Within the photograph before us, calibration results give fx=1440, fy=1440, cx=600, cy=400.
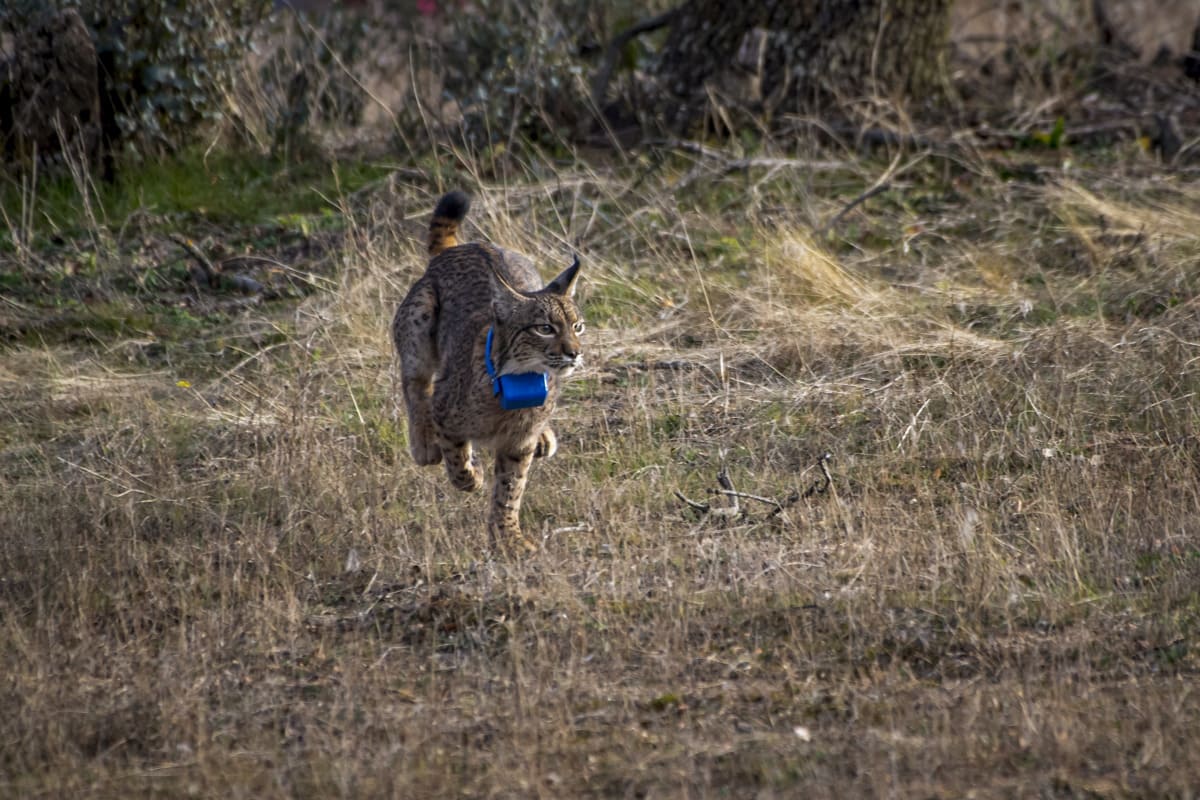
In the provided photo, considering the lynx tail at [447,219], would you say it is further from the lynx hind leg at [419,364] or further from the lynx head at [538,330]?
the lynx head at [538,330]

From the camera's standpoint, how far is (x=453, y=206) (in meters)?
7.08

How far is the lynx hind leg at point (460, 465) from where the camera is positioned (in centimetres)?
620

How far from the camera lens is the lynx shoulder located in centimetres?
574

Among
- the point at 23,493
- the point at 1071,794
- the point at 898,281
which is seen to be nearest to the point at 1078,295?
the point at 898,281

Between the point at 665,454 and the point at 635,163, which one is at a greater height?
the point at 635,163

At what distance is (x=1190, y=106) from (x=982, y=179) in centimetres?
255

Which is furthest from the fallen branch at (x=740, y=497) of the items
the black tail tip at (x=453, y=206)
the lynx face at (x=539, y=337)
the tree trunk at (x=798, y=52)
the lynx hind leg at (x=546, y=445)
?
the tree trunk at (x=798, y=52)

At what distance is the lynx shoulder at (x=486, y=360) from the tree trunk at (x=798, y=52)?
4.62 meters

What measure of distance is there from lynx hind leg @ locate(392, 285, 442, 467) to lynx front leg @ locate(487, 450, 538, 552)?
599 millimetres

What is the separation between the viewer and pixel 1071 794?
12.7 feet

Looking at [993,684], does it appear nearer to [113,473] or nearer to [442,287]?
[442,287]

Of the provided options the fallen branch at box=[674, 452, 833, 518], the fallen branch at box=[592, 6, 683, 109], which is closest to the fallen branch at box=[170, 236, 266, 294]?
the fallen branch at box=[592, 6, 683, 109]

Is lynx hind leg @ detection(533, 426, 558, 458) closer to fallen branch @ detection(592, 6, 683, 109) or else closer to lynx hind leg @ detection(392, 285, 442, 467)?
lynx hind leg @ detection(392, 285, 442, 467)

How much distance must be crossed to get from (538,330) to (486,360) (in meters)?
0.31
